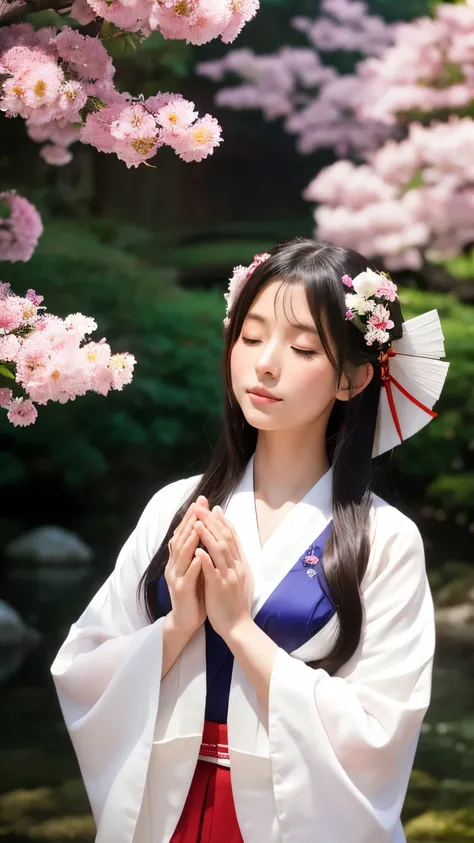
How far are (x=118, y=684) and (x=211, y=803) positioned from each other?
0.73ft

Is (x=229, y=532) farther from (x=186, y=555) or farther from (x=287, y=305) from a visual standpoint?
(x=287, y=305)

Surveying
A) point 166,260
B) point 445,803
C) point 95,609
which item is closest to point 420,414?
point 95,609

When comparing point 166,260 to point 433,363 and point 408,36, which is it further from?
point 433,363

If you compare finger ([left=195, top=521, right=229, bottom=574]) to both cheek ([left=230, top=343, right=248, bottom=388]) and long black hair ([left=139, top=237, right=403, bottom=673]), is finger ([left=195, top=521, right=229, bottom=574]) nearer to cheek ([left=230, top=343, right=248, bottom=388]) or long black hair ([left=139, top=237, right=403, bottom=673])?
long black hair ([left=139, top=237, right=403, bottom=673])

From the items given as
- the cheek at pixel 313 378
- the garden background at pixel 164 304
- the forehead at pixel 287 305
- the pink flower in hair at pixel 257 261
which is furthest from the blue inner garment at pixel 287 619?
the garden background at pixel 164 304

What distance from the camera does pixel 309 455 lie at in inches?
73.6

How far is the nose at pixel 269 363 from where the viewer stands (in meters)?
1.74

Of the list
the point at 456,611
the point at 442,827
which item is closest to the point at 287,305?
the point at 442,827

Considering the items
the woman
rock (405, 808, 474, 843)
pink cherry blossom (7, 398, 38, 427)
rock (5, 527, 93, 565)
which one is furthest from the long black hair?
rock (5, 527, 93, 565)

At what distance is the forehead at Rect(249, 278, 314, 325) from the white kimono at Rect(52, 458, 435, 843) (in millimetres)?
277

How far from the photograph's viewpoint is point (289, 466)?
1.87 m

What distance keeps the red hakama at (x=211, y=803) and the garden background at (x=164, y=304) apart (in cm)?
305

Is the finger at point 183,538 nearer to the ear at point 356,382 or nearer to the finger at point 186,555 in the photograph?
the finger at point 186,555

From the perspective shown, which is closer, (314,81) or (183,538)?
(183,538)
